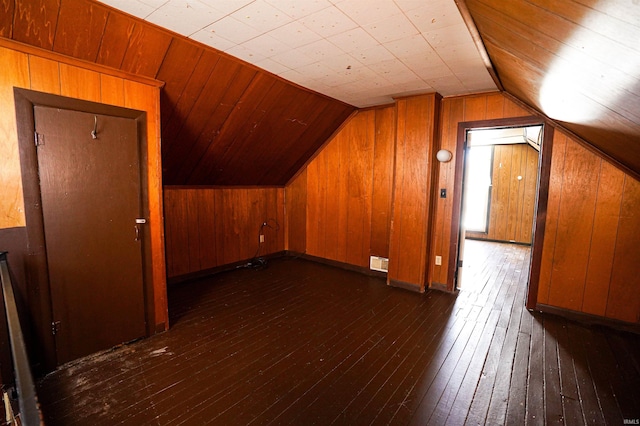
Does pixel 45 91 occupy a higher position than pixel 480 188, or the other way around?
pixel 45 91

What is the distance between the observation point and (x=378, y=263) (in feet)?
13.5

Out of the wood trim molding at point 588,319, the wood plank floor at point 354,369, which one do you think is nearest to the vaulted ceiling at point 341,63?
the wood trim molding at point 588,319

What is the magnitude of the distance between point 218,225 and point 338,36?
2.97 m

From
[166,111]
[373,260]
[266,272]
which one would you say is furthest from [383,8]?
[266,272]

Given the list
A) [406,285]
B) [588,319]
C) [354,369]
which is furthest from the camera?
[406,285]

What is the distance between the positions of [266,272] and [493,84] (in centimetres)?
360

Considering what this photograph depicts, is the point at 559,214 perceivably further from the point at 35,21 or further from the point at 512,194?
the point at 35,21

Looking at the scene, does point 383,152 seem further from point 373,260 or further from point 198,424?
point 198,424

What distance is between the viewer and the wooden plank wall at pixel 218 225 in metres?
3.68

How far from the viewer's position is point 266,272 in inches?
166

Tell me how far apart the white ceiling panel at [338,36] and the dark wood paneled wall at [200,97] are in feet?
0.58

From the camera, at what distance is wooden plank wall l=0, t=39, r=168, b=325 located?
1.74 meters

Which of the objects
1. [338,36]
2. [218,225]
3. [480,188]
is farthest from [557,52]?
[480,188]

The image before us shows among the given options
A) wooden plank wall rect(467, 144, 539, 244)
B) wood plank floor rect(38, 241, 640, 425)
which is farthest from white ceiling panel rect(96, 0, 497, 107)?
wooden plank wall rect(467, 144, 539, 244)
